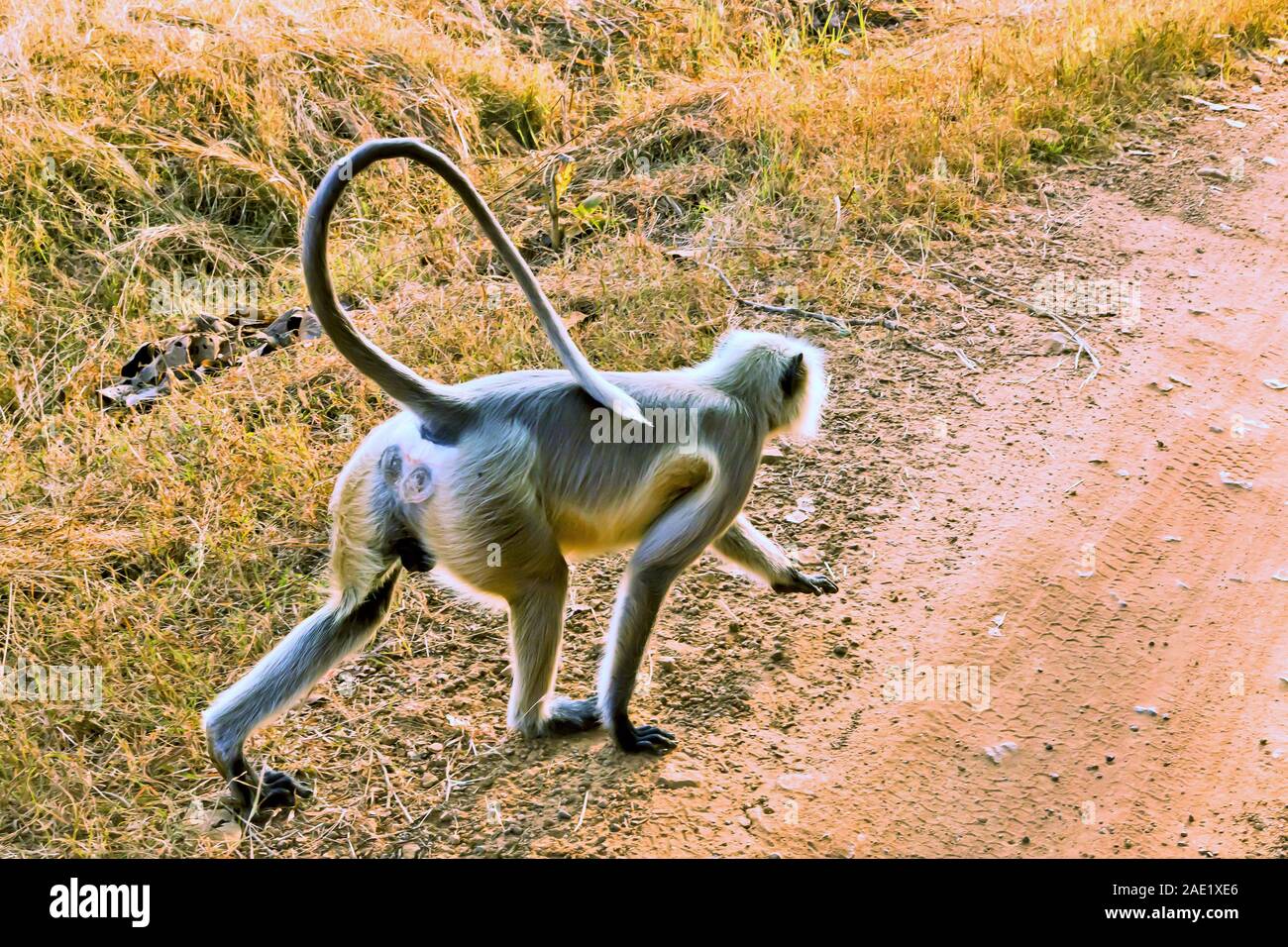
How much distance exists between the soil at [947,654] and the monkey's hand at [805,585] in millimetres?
140

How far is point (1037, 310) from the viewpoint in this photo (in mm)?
5855

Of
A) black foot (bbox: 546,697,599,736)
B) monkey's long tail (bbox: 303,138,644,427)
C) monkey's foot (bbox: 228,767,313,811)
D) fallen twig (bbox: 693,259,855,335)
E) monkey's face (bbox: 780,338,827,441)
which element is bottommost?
monkey's foot (bbox: 228,767,313,811)

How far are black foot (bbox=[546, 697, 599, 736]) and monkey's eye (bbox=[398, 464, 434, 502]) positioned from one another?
2.77 ft

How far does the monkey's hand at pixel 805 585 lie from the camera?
4.00 metres

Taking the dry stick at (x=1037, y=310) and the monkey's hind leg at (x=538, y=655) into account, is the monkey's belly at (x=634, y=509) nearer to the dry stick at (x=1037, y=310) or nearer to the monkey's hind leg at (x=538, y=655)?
the monkey's hind leg at (x=538, y=655)

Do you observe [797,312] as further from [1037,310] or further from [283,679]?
[283,679]

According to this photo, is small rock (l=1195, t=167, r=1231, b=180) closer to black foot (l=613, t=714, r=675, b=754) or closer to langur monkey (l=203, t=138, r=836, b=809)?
langur monkey (l=203, t=138, r=836, b=809)

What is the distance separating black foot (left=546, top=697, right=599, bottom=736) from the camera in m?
3.75

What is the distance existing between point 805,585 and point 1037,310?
8.25 ft

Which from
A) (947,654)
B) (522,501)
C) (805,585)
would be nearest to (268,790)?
(522,501)

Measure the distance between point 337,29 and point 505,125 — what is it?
1.17 metres

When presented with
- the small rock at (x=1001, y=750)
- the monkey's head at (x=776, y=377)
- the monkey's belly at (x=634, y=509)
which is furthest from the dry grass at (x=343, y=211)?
the small rock at (x=1001, y=750)

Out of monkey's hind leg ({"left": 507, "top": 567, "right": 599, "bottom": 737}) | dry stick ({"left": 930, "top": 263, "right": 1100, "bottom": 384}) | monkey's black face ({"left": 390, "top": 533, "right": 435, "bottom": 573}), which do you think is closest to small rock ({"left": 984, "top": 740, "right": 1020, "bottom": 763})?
monkey's hind leg ({"left": 507, "top": 567, "right": 599, "bottom": 737})

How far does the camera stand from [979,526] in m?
4.61
